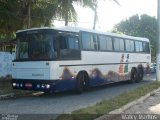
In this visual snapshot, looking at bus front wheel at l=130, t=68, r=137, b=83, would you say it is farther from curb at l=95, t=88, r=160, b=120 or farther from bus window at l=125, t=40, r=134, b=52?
curb at l=95, t=88, r=160, b=120

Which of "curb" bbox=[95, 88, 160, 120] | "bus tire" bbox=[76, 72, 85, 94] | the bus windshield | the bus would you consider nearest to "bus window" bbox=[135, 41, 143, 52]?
the bus

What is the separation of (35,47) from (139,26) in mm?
49605

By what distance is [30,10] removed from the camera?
25.7 meters

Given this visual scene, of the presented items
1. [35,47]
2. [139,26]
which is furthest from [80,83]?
[139,26]

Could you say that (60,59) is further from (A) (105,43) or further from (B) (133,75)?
(B) (133,75)

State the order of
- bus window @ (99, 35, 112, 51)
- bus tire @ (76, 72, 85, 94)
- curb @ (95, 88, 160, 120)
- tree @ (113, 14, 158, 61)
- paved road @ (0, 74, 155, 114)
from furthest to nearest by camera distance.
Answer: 1. tree @ (113, 14, 158, 61)
2. bus window @ (99, 35, 112, 51)
3. bus tire @ (76, 72, 85, 94)
4. paved road @ (0, 74, 155, 114)
5. curb @ (95, 88, 160, 120)

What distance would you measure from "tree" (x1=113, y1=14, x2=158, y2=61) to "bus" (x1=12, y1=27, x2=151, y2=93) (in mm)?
42394

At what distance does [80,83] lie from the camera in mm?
17922

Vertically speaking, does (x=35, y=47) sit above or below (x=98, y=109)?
above

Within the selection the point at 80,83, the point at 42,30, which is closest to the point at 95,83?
the point at 80,83

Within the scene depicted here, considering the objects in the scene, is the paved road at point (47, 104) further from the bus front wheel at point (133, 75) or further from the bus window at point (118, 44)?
the bus front wheel at point (133, 75)

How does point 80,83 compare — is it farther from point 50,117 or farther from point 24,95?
point 50,117

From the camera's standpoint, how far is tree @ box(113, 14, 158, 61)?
6252 centimetres

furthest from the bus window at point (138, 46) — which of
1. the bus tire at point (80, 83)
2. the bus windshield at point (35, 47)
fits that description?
the bus windshield at point (35, 47)
